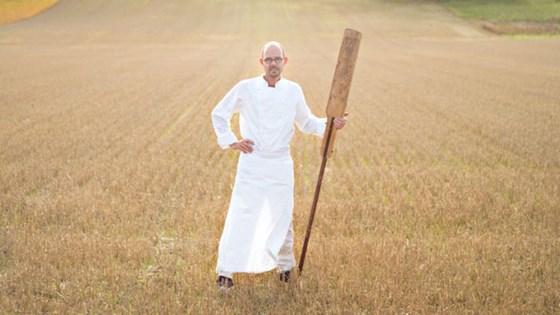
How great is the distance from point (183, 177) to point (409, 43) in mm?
46960

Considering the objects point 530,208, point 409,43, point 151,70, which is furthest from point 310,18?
point 530,208

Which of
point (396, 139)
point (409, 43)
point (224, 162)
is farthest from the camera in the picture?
point (409, 43)

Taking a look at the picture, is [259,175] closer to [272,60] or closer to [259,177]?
[259,177]

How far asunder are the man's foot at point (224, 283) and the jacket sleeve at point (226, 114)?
112cm

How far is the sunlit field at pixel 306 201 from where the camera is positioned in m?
4.58

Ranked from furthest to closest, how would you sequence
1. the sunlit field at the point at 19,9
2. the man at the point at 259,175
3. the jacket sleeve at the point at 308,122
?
the sunlit field at the point at 19,9 → the jacket sleeve at the point at 308,122 → the man at the point at 259,175

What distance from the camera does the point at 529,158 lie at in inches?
391

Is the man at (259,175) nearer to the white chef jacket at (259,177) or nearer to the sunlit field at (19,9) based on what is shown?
the white chef jacket at (259,177)

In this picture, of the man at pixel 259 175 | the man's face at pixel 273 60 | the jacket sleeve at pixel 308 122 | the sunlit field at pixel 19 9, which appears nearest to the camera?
the man's face at pixel 273 60

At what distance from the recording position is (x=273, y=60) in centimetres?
440

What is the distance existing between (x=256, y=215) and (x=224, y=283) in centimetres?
64

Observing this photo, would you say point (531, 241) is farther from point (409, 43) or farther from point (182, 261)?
point (409, 43)

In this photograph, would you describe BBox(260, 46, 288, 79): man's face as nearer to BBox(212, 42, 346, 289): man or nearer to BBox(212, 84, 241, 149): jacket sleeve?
BBox(212, 42, 346, 289): man

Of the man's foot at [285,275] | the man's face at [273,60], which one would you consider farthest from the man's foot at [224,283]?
the man's face at [273,60]
